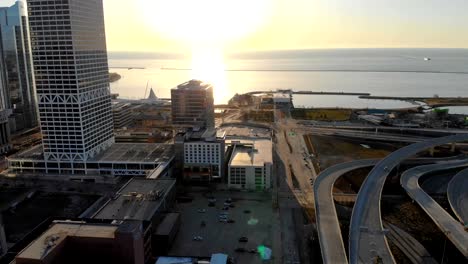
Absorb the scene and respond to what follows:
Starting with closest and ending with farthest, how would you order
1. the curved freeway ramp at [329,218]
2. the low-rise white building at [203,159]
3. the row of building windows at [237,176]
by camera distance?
the curved freeway ramp at [329,218]
the row of building windows at [237,176]
the low-rise white building at [203,159]

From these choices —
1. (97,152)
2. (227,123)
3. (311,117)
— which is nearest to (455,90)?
(311,117)

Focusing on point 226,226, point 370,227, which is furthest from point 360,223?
point 226,226

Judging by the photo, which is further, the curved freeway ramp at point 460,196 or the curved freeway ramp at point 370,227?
the curved freeway ramp at point 460,196

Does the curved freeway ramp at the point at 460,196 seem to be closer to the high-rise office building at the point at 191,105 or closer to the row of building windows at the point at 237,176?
the row of building windows at the point at 237,176

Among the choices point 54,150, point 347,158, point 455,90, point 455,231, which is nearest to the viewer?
point 455,231

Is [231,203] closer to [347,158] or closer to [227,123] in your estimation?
[347,158]

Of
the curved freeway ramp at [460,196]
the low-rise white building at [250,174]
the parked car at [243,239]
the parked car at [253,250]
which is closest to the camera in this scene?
the parked car at [253,250]

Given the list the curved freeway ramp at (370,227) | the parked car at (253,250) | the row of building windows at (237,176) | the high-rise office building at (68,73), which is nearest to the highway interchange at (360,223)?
the curved freeway ramp at (370,227)

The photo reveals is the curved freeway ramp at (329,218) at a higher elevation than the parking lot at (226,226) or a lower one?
higher
